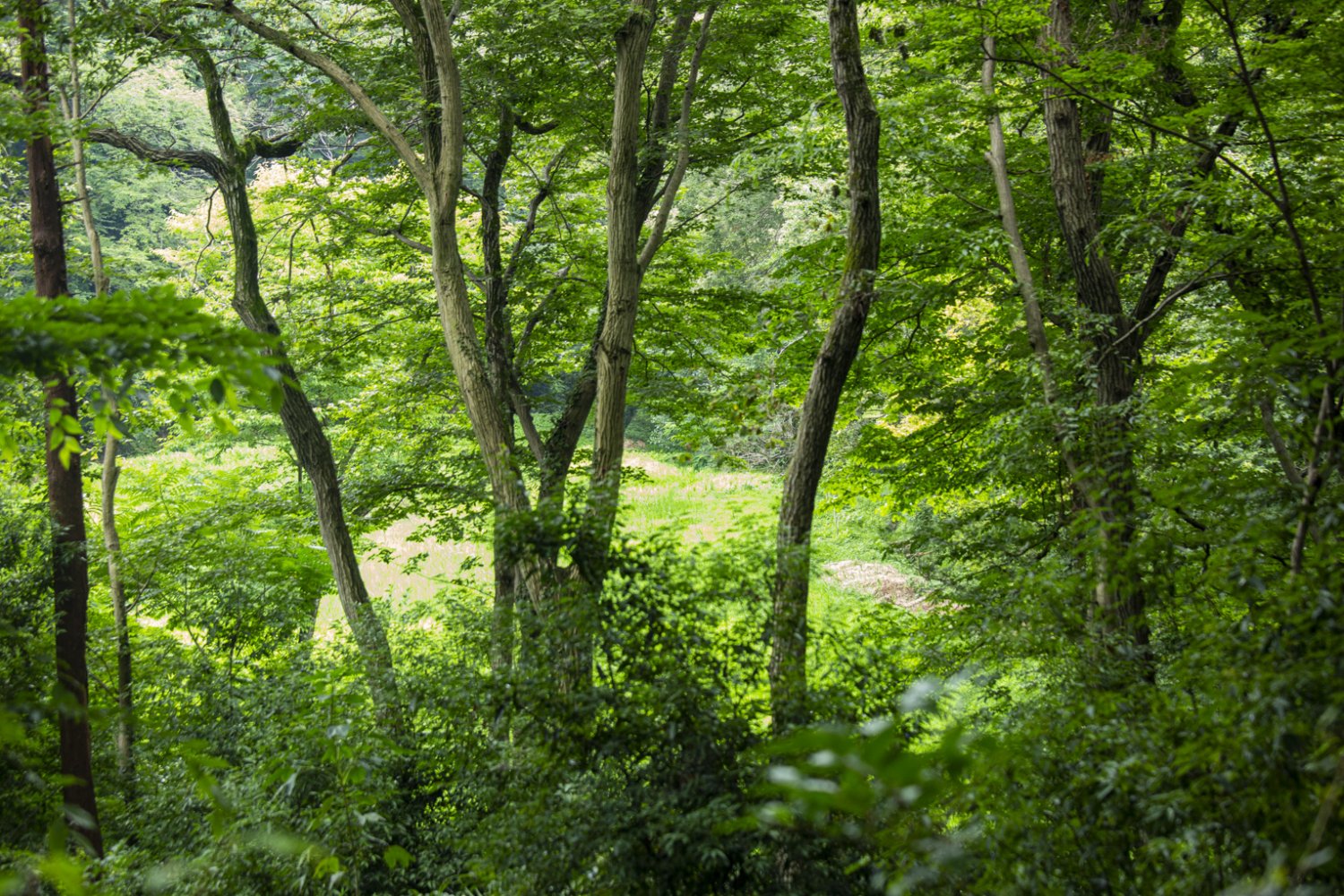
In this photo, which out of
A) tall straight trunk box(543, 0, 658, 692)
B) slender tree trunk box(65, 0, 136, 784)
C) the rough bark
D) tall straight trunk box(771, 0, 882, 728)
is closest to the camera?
tall straight trunk box(771, 0, 882, 728)

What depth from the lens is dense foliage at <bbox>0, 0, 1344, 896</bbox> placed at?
267cm

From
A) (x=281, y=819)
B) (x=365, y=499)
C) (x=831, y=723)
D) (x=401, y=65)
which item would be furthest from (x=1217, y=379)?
(x=365, y=499)

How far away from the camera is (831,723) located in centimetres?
348

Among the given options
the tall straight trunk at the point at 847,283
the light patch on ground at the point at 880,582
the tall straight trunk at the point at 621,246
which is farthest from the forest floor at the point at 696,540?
the tall straight trunk at the point at 847,283

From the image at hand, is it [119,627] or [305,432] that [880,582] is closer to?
[305,432]

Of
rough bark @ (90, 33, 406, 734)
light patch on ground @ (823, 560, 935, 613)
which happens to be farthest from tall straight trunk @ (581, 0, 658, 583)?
light patch on ground @ (823, 560, 935, 613)

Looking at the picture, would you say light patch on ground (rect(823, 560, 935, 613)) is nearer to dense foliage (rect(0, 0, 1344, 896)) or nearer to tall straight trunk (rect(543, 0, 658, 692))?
dense foliage (rect(0, 0, 1344, 896))

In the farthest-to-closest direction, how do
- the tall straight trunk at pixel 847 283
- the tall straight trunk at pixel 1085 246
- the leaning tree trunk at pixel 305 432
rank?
the leaning tree trunk at pixel 305 432
the tall straight trunk at pixel 1085 246
the tall straight trunk at pixel 847 283

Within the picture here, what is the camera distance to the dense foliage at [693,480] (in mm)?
2674

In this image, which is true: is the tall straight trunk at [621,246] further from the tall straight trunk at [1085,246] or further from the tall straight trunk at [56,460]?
the tall straight trunk at [56,460]

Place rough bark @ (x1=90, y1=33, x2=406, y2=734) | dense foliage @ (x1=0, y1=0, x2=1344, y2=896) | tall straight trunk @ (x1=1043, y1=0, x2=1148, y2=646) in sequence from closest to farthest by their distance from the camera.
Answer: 1. dense foliage @ (x1=0, y1=0, x2=1344, y2=896)
2. tall straight trunk @ (x1=1043, y1=0, x2=1148, y2=646)
3. rough bark @ (x1=90, y1=33, x2=406, y2=734)

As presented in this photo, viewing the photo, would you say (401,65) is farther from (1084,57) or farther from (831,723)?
(831,723)

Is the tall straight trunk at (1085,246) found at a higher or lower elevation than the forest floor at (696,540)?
higher

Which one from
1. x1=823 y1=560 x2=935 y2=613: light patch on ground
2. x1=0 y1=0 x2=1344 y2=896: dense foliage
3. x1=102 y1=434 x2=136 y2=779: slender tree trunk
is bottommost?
x1=823 y1=560 x2=935 y2=613: light patch on ground
